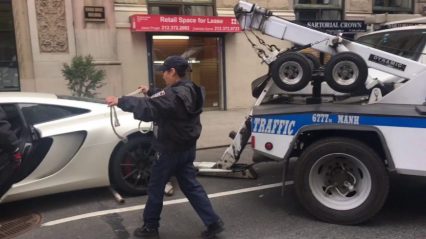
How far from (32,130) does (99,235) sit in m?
1.32

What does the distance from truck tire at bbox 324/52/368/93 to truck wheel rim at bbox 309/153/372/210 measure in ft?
2.37

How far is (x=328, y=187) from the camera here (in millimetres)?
4801

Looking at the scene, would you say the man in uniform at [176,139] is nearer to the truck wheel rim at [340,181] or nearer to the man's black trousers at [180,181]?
the man's black trousers at [180,181]

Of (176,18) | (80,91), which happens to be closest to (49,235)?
(80,91)

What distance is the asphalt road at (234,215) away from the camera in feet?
14.9

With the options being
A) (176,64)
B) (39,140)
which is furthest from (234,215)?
(39,140)

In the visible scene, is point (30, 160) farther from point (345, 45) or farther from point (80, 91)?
point (80, 91)

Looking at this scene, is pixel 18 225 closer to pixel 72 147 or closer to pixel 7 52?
pixel 72 147

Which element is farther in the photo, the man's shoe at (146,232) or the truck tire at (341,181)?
the truck tire at (341,181)

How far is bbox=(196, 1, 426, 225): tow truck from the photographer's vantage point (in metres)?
4.48

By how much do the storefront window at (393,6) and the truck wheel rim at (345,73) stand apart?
40.4 feet

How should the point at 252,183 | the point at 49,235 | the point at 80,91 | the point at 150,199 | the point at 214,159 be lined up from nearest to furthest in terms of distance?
the point at 150,199 < the point at 49,235 < the point at 252,183 < the point at 214,159 < the point at 80,91

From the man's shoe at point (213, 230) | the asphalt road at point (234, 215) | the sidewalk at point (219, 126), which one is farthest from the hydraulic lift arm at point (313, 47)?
the sidewalk at point (219, 126)

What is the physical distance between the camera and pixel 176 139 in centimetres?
415
